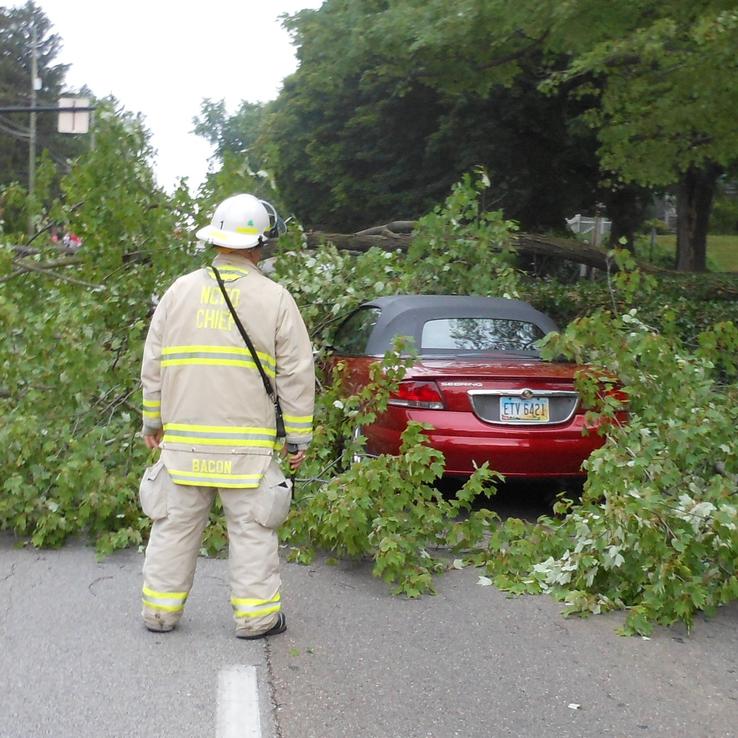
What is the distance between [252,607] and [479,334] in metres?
3.97

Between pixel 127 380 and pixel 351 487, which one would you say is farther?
pixel 127 380

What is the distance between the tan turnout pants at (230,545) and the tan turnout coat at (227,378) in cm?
9

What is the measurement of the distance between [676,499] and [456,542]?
4.40ft

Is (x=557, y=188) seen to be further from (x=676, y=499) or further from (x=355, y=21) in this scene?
(x=676, y=499)

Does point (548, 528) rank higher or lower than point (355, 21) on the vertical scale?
lower

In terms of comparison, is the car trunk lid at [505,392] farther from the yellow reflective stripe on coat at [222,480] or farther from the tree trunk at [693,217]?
the tree trunk at [693,217]

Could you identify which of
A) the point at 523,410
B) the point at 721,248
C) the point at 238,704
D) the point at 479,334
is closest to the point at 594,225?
the point at 721,248

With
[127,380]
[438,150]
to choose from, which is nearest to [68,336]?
[127,380]

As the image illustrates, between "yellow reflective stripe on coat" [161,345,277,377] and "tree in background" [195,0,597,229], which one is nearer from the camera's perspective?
"yellow reflective stripe on coat" [161,345,277,377]

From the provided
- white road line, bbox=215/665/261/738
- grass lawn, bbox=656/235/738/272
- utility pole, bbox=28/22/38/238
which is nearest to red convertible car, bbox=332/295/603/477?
white road line, bbox=215/665/261/738

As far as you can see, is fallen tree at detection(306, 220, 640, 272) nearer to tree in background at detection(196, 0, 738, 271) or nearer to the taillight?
tree in background at detection(196, 0, 738, 271)

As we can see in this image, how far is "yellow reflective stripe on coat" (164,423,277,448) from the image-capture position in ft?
16.0

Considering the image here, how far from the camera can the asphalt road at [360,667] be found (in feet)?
13.3

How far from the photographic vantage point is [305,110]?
3550 centimetres
